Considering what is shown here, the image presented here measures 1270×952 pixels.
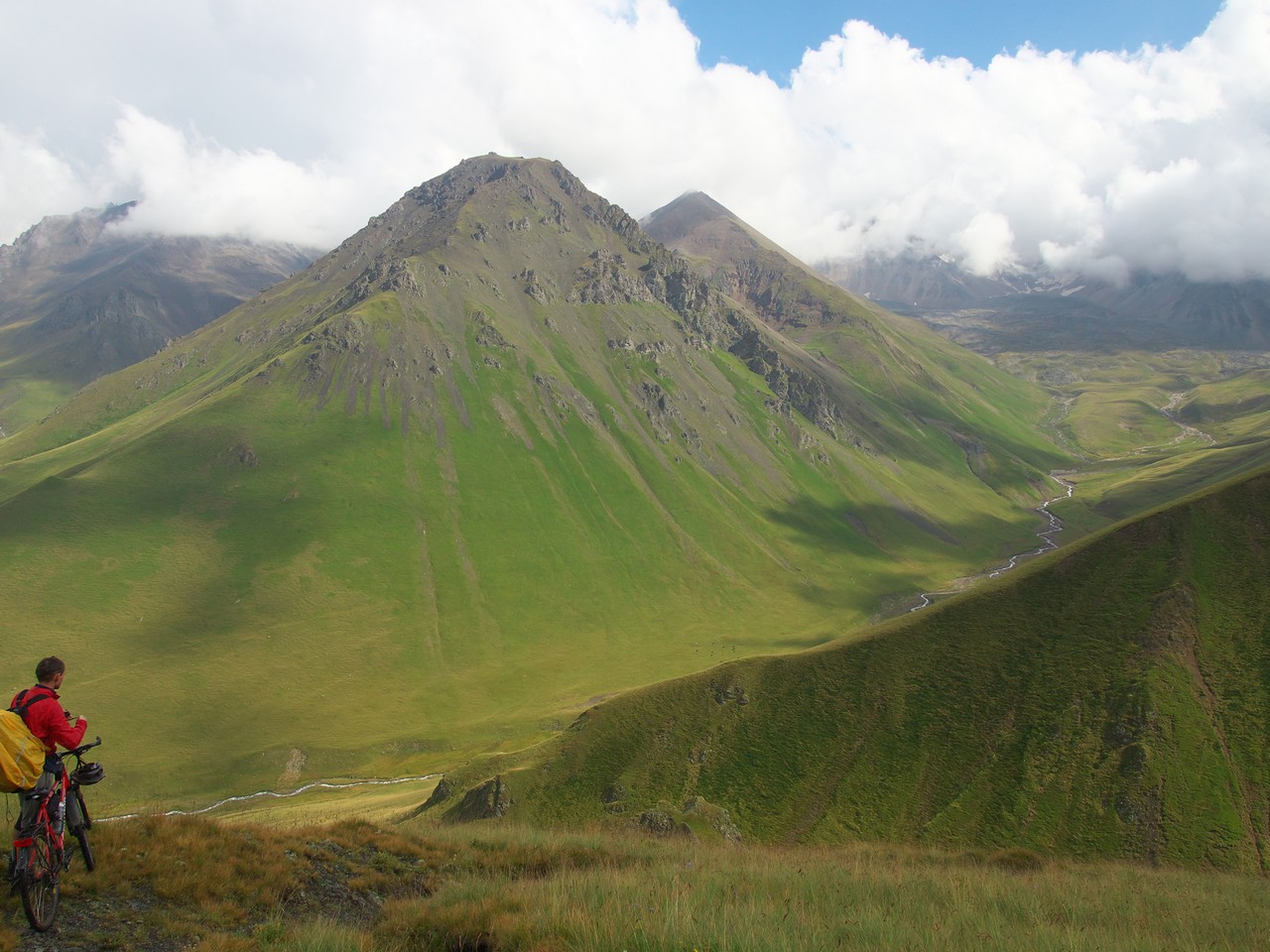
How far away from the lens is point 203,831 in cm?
1730

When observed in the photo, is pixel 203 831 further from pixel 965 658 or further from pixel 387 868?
pixel 965 658

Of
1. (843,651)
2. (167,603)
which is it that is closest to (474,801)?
(843,651)

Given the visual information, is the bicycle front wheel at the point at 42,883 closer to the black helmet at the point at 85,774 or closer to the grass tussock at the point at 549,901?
the grass tussock at the point at 549,901

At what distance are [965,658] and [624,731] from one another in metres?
32.2

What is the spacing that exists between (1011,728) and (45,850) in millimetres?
59988

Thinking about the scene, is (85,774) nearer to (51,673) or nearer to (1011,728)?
(51,673)

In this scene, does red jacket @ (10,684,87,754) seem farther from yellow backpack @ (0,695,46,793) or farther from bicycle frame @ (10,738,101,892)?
bicycle frame @ (10,738,101,892)

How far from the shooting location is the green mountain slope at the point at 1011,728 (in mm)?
46375

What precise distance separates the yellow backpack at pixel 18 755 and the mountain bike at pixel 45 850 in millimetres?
277

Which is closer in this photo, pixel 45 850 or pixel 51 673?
pixel 45 850

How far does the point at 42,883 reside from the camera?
11602 millimetres

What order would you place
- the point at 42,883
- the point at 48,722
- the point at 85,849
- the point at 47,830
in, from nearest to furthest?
1. the point at 42,883
2. the point at 47,830
3. the point at 48,722
4. the point at 85,849

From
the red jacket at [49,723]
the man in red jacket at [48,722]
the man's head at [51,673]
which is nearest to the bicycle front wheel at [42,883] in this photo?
the man in red jacket at [48,722]

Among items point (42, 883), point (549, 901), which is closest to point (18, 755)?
point (42, 883)
